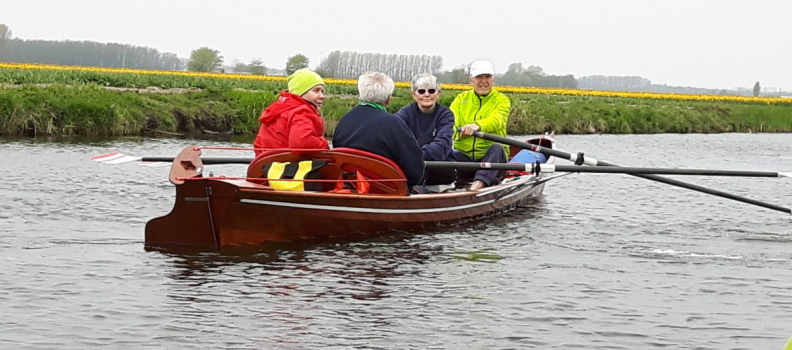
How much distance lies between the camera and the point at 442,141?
12.3 metres

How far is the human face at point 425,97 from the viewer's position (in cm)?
1237

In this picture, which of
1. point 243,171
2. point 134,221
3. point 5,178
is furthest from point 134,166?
point 134,221

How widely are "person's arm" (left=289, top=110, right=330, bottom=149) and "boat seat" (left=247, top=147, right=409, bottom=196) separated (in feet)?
0.30

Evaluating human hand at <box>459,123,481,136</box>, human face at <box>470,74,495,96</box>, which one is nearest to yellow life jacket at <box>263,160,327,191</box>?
human hand at <box>459,123,481,136</box>

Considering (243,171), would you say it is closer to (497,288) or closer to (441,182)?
(441,182)

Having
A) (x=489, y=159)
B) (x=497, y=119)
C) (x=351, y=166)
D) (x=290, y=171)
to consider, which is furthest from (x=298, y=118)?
(x=497, y=119)

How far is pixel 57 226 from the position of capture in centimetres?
1148

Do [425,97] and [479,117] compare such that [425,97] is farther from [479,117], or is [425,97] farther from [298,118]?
[298,118]

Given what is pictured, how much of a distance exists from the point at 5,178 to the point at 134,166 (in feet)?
10.3

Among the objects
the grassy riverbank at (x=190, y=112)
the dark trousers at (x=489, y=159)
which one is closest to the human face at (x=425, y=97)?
the dark trousers at (x=489, y=159)

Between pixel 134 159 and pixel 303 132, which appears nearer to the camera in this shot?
pixel 303 132

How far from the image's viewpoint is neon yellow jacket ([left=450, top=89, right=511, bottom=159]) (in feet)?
44.2

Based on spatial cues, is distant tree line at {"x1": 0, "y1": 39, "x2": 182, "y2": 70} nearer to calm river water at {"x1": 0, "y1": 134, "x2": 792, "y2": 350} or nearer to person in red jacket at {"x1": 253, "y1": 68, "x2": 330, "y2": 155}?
calm river water at {"x1": 0, "y1": 134, "x2": 792, "y2": 350}

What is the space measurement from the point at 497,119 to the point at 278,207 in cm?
408
